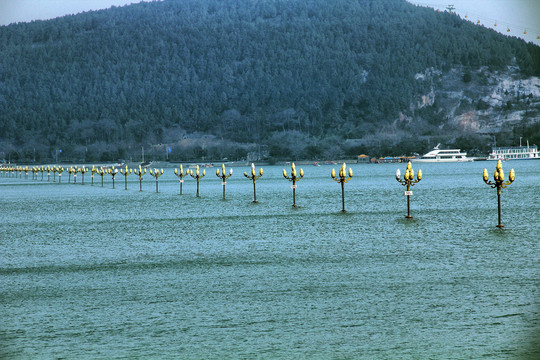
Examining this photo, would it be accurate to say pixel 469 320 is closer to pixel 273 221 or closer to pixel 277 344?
pixel 277 344

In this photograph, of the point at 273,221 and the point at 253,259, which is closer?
the point at 253,259

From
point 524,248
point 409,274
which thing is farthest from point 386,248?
point 409,274

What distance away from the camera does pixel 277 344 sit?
1040 centimetres

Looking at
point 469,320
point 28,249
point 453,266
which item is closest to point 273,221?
point 28,249

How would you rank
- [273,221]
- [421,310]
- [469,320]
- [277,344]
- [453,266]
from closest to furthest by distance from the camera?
[277,344]
[469,320]
[421,310]
[453,266]
[273,221]

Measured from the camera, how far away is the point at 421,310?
12.3 meters

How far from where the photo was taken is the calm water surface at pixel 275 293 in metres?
10.4

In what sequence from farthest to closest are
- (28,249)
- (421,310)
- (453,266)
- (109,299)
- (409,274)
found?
(28,249)
(453,266)
(409,274)
(109,299)
(421,310)

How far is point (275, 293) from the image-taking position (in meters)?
14.4

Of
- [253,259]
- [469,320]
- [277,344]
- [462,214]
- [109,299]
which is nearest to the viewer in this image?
[277,344]

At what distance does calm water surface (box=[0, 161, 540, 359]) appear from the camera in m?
10.4

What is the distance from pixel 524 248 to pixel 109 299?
13010 mm

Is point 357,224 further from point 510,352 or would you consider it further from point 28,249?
point 510,352

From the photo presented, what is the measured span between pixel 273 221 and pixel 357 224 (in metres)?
4.44
